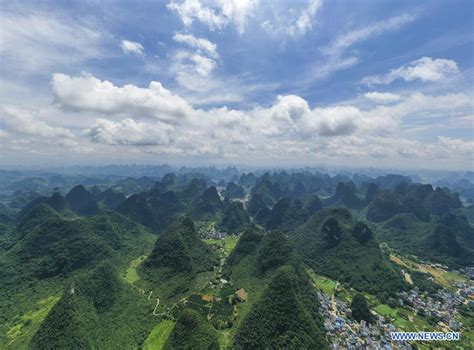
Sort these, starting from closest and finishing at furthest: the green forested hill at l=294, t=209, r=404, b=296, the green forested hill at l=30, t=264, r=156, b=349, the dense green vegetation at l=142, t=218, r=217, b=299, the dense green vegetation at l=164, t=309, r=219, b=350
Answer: the dense green vegetation at l=164, t=309, r=219, b=350 → the green forested hill at l=30, t=264, r=156, b=349 → the dense green vegetation at l=142, t=218, r=217, b=299 → the green forested hill at l=294, t=209, r=404, b=296

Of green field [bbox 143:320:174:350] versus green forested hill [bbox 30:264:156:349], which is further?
green field [bbox 143:320:174:350]

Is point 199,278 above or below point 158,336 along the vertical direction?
above

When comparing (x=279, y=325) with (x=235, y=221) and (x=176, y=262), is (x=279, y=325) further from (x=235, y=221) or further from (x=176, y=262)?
(x=235, y=221)

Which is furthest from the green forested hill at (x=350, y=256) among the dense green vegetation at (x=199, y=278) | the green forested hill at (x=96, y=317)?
the green forested hill at (x=96, y=317)

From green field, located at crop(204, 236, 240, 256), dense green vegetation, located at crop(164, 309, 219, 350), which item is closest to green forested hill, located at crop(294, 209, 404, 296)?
green field, located at crop(204, 236, 240, 256)

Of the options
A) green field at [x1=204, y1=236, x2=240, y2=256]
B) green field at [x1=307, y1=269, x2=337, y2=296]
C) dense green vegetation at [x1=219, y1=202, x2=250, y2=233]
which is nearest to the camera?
green field at [x1=307, y1=269, x2=337, y2=296]

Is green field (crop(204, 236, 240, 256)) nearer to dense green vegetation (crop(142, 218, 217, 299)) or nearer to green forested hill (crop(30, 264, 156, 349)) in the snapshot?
dense green vegetation (crop(142, 218, 217, 299))

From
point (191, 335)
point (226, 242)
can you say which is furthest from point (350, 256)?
point (191, 335)

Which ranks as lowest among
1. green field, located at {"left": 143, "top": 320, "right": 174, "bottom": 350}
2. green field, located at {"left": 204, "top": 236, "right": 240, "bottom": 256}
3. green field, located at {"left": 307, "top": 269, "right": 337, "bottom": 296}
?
green field, located at {"left": 204, "top": 236, "right": 240, "bottom": 256}

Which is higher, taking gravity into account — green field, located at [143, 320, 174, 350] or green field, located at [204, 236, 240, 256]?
green field, located at [143, 320, 174, 350]

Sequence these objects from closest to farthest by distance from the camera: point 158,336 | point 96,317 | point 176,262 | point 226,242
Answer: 1. point 96,317
2. point 158,336
3. point 176,262
4. point 226,242
